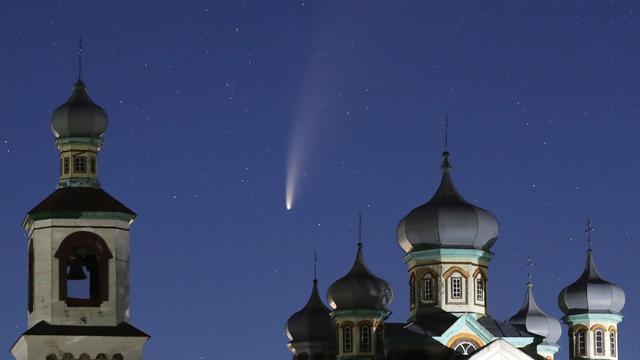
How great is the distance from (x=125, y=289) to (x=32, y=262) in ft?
9.52

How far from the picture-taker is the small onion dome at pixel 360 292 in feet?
249

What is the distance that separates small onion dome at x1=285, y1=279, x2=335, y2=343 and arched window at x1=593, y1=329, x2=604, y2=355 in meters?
9.50

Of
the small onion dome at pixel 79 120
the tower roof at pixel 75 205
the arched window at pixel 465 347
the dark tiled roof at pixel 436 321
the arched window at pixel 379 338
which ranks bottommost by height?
the arched window at pixel 465 347

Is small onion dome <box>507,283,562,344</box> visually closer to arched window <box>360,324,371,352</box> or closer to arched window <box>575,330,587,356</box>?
arched window <box>575,330,587,356</box>

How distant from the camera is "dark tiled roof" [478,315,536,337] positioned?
75438mm

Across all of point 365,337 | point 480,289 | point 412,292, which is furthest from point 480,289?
point 365,337

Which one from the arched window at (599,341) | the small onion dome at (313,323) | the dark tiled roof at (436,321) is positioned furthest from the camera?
the small onion dome at (313,323)

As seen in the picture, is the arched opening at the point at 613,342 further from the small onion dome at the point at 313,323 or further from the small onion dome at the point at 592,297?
the small onion dome at the point at 313,323

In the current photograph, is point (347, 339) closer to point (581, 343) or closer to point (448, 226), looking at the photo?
point (448, 226)

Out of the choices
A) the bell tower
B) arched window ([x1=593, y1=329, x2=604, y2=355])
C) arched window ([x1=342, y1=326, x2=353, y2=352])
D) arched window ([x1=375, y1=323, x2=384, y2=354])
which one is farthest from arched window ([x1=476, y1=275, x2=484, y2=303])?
the bell tower

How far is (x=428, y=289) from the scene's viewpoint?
7656 centimetres

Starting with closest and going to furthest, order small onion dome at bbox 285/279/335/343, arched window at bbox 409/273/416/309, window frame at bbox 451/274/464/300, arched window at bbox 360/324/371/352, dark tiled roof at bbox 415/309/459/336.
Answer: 1. dark tiled roof at bbox 415/309/459/336
2. arched window at bbox 360/324/371/352
3. window frame at bbox 451/274/464/300
4. arched window at bbox 409/273/416/309
5. small onion dome at bbox 285/279/335/343

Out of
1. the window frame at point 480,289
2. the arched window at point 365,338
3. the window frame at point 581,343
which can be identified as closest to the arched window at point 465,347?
the window frame at point 480,289

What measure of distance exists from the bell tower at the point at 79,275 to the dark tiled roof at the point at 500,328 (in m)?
14.3
